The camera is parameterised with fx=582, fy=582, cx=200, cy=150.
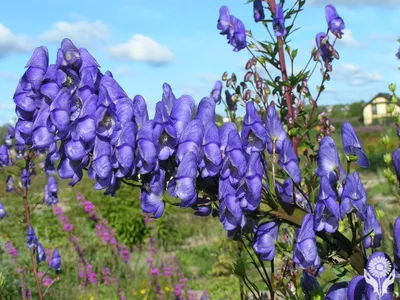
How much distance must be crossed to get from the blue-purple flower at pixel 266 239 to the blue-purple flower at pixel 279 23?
6.80ft

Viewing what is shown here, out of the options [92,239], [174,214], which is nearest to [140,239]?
[92,239]

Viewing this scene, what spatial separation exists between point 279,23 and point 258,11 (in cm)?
31

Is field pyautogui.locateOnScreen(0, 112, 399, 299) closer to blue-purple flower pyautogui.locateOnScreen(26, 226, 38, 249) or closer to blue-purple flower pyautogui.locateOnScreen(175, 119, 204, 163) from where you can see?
blue-purple flower pyautogui.locateOnScreen(26, 226, 38, 249)

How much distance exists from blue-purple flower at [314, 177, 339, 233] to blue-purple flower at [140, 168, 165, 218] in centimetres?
38

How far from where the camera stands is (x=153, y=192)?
56.3 inches

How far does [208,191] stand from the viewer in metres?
1.46

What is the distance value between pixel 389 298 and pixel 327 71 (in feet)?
8.61

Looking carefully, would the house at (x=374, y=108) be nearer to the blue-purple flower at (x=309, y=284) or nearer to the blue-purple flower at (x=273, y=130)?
the blue-purple flower at (x=309, y=284)

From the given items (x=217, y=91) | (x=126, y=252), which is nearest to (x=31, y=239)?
(x=217, y=91)

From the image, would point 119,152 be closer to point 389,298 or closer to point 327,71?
point 389,298

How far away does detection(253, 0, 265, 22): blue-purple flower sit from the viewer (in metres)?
3.54

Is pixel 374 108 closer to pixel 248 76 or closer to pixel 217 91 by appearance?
pixel 217 91

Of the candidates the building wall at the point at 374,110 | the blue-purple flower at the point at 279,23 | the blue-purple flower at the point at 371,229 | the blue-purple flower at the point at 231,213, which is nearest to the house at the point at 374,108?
the building wall at the point at 374,110

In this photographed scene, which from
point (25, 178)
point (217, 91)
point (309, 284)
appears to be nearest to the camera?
point (309, 284)
